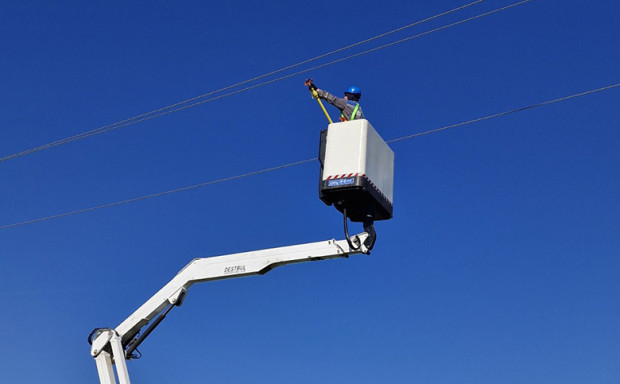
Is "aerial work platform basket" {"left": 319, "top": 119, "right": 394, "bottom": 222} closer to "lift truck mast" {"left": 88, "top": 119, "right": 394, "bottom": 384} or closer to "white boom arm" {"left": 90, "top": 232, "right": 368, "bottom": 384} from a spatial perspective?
"lift truck mast" {"left": 88, "top": 119, "right": 394, "bottom": 384}

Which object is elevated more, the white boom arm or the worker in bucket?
the worker in bucket

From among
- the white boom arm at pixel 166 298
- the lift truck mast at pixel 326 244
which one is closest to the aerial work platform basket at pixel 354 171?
the lift truck mast at pixel 326 244

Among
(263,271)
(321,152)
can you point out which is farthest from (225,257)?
(321,152)

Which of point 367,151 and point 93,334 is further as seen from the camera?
point 93,334

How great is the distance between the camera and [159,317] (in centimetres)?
1284

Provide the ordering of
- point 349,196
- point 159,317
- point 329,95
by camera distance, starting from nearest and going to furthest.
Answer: point 349,196 → point 329,95 → point 159,317

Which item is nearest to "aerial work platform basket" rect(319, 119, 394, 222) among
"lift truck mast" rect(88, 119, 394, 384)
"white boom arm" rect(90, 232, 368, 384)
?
"lift truck mast" rect(88, 119, 394, 384)

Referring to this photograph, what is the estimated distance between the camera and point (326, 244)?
1159 cm

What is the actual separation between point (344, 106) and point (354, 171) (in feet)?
3.83

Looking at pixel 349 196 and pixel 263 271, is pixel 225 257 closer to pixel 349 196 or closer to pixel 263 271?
pixel 263 271

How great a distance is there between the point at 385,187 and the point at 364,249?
0.95 m

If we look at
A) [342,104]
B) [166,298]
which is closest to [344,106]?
[342,104]

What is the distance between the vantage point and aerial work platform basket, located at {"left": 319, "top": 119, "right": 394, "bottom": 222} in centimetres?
1120

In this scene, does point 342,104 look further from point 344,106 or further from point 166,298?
point 166,298
